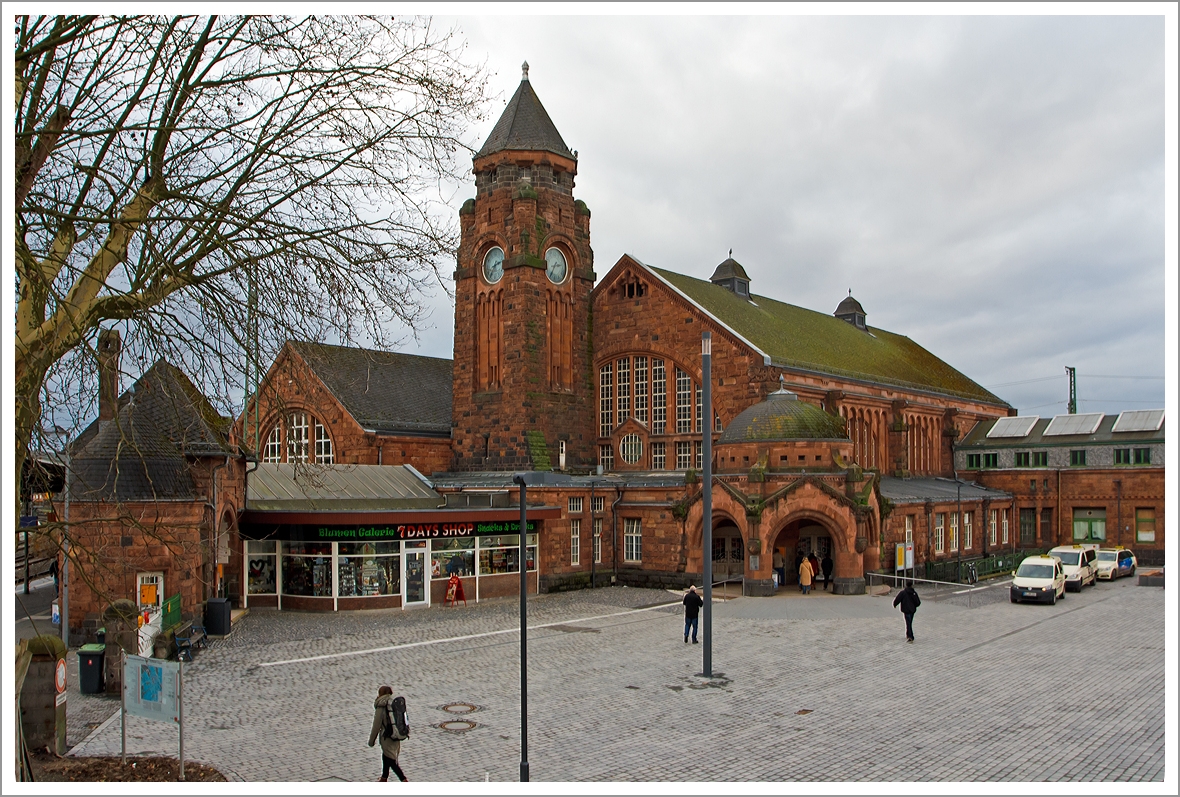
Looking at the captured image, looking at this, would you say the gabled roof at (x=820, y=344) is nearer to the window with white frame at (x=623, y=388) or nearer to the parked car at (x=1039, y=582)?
the window with white frame at (x=623, y=388)

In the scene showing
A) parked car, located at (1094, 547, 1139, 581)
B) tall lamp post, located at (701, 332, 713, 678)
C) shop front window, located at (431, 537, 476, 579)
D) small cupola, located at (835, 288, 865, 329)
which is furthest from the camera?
small cupola, located at (835, 288, 865, 329)

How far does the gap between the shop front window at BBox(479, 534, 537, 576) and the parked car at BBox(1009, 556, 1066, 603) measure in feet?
51.4

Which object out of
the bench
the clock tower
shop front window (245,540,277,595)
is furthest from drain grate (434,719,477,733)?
the clock tower

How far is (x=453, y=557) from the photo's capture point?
31.0 m

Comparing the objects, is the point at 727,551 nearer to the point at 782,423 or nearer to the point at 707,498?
the point at 782,423

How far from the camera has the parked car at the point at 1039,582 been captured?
30.4 m

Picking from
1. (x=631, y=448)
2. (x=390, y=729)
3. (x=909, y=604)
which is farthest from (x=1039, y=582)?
(x=390, y=729)

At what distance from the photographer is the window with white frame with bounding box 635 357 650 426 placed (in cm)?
4056

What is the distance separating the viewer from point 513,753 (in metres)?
13.9

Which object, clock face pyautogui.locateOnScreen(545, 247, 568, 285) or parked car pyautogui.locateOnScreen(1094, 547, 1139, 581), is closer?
parked car pyautogui.locateOnScreen(1094, 547, 1139, 581)

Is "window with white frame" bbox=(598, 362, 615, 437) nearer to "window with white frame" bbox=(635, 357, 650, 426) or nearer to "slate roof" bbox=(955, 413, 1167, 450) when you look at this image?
"window with white frame" bbox=(635, 357, 650, 426)

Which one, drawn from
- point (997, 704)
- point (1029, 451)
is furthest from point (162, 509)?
point (1029, 451)

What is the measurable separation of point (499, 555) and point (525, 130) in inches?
663

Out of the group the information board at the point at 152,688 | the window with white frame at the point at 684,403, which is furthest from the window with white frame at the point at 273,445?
the information board at the point at 152,688
